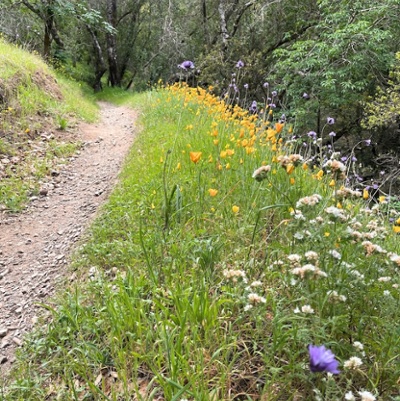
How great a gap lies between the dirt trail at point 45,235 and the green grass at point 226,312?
12.2 inches

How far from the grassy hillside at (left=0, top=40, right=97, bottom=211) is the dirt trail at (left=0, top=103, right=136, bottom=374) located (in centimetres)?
27

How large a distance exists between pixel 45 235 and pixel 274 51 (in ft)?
32.1

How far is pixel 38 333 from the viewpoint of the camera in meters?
2.15

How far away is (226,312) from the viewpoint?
72.2 inches

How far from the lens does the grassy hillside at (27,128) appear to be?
4.76 metres

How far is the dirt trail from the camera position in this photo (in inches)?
99.8

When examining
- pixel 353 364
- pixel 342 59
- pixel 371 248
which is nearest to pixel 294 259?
pixel 371 248

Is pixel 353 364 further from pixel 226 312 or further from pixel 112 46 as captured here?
pixel 112 46

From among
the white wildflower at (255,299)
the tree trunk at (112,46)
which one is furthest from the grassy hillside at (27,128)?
the tree trunk at (112,46)

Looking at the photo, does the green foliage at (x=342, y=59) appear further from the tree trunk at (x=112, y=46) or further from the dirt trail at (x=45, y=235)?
the tree trunk at (x=112, y=46)

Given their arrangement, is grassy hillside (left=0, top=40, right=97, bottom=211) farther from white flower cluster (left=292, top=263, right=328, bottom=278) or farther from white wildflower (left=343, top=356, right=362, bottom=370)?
white wildflower (left=343, top=356, right=362, bottom=370)

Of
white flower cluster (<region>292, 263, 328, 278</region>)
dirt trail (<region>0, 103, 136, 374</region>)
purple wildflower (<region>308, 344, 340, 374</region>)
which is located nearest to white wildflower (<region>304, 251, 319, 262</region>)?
white flower cluster (<region>292, 263, 328, 278</region>)

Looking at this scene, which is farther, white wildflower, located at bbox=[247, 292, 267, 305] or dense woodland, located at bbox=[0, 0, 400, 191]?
dense woodland, located at bbox=[0, 0, 400, 191]

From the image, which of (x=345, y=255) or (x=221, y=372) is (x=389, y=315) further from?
(x=221, y=372)
